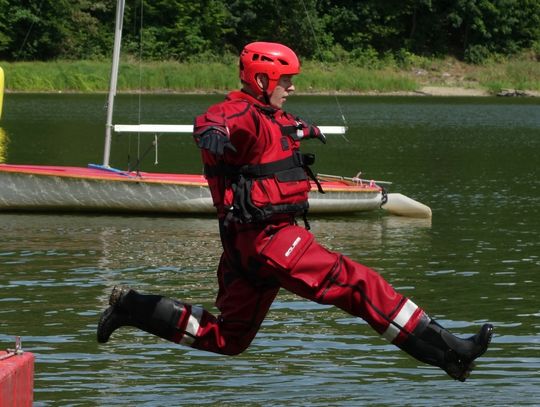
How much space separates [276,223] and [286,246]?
0.55ft

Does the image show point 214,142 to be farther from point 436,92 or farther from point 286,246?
point 436,92

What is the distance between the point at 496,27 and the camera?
286 ft

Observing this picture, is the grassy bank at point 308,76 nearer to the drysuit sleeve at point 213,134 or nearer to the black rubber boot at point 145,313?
the black rubber boot at point 145,313

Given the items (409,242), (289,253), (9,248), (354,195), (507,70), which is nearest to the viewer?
(289,253)

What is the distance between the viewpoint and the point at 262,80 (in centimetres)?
835

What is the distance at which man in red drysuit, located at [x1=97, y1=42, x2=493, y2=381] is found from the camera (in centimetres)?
796

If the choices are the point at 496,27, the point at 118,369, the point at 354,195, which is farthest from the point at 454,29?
the point at 118,369

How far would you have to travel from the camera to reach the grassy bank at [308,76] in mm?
69562

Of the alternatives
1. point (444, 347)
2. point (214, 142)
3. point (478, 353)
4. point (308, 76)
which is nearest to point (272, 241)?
point (214, 142)

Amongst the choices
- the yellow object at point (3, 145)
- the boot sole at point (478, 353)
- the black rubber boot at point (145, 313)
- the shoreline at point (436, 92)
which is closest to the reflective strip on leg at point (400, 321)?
the boot sole at point (478, 353)

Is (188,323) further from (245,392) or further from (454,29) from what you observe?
(454,29)

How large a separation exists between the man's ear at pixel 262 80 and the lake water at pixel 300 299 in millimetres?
2178

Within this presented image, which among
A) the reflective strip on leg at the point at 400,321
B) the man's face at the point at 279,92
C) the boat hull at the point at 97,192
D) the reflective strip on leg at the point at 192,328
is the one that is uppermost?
the man's face at the point at 279,92

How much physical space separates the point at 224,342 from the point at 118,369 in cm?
214
